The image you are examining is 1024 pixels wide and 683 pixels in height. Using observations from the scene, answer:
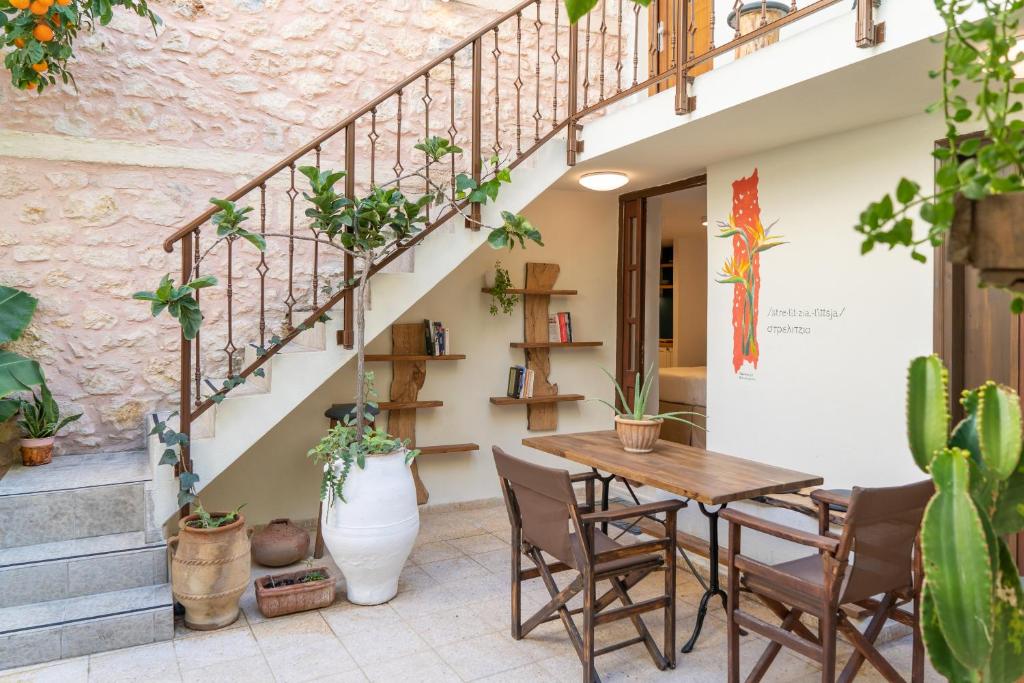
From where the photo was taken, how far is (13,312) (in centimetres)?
383

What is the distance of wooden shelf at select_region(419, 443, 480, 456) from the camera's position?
5.27 metres

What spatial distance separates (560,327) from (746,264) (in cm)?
168

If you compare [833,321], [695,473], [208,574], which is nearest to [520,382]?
[833,321]

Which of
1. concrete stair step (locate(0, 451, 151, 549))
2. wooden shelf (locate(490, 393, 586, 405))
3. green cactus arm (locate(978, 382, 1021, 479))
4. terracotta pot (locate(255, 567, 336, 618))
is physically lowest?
terracotta pot (locate(255, 567, 336, 618))

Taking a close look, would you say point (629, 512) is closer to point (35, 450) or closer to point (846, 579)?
point (846, 579)

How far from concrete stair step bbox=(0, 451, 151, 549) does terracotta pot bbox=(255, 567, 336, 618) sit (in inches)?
28.0

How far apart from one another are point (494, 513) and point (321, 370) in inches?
82.8

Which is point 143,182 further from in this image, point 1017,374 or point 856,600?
point 1017,374

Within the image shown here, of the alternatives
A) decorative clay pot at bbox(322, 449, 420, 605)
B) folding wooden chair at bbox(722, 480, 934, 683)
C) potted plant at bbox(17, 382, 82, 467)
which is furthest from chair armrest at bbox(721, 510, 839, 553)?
potted plant at bbox(17, 382, 82, 467)

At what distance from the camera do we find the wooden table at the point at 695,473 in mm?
2736

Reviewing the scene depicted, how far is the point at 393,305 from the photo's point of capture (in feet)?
13.4

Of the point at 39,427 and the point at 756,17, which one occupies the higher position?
the point at 756,17

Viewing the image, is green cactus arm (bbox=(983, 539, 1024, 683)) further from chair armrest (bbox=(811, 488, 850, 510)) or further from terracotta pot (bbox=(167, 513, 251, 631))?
terracotta pot (bbox=(167, 513, 251, 631))

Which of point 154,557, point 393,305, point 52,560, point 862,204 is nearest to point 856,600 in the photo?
point 862,204
